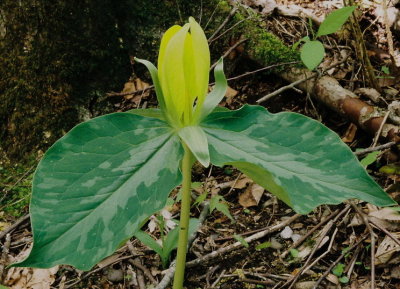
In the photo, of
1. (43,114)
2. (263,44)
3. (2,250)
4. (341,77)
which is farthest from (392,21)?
(2,250)

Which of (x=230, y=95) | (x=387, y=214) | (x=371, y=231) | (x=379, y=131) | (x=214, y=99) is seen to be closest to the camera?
(x=214, y=99)

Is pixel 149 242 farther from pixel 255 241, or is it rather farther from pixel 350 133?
pixel 350 133

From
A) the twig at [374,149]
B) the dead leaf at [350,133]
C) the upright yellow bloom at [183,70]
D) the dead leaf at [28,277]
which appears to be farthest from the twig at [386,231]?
the dead leaf at [28,277]

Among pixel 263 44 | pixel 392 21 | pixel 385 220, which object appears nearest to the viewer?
pixel 385 220

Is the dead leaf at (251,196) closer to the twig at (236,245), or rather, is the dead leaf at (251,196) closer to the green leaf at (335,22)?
the twig at (236,245)

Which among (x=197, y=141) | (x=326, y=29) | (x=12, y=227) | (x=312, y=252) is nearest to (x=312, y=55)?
(x=326, y=29)

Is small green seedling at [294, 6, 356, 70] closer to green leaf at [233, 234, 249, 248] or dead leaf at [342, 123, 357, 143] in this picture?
dead leaf at [342, 123, 357, 143]

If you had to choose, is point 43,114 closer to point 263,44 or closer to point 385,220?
point 263,44
